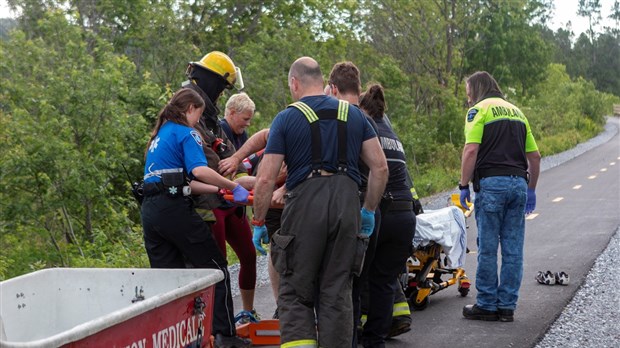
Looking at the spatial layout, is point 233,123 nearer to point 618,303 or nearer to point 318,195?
point 318,195

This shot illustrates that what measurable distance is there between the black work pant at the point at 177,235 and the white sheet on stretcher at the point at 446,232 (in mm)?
2374

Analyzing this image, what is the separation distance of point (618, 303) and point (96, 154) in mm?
9520

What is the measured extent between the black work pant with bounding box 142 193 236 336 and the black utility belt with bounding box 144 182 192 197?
28mm

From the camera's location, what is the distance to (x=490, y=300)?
8633 mm

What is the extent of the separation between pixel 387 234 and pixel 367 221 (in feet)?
3.44

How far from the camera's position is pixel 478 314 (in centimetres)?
866

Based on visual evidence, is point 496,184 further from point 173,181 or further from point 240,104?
point 173,181

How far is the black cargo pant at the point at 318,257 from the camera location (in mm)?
5879

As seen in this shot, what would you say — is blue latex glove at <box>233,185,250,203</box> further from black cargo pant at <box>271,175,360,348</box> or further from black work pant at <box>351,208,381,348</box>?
black work pant at <box>351,208,381,348</box>

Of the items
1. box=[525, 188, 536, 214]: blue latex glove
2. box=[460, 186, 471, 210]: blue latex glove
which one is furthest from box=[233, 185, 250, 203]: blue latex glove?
box=[525, 188, 536, 214]: blue latex glove

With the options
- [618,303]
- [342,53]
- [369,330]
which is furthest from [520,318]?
[342,53]

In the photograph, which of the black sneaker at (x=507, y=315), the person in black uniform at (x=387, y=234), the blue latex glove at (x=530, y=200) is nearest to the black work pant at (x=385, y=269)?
the person in black uniform at (x=387, y=234)

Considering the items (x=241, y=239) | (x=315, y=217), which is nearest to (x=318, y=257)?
(x=315, y=217)

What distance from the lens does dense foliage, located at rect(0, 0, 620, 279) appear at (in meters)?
15.4
